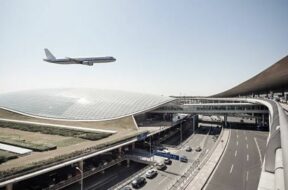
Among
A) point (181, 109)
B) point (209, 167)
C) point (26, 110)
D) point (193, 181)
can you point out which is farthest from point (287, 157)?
point (26, 110)

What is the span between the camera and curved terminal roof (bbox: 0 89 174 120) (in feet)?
217

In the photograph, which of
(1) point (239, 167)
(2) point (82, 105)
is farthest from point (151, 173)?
(2) point (82, 105)

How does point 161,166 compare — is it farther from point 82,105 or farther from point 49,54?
point 49,54

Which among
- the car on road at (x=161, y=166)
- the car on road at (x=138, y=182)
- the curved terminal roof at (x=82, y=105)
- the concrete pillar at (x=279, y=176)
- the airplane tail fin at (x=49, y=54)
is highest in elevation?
the airplane tail fin at (x=49, y=54)

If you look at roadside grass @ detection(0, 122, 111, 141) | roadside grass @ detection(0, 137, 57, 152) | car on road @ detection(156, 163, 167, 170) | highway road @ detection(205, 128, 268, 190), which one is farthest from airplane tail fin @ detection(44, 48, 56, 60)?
highway road @ detection(205, 128, 268, 190)

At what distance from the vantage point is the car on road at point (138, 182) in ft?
95.4

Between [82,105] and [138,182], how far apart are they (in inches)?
1889

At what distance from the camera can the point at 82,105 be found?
71812 millimetres

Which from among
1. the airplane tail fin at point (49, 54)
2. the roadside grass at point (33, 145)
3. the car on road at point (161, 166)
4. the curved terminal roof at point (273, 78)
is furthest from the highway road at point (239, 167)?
the airplane tail fin at point (49, 54)

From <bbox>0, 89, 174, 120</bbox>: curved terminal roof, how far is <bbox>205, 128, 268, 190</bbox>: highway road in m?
32.3

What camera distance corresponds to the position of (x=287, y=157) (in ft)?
22.9

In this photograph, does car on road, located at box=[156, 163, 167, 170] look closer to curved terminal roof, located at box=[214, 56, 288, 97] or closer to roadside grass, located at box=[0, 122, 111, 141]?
roadside grass, located at box=[0, 122, 111, 141]

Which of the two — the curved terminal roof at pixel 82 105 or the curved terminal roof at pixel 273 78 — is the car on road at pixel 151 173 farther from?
the curved terminal roof at pixel 82 105

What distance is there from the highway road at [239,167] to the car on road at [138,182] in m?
9.17
